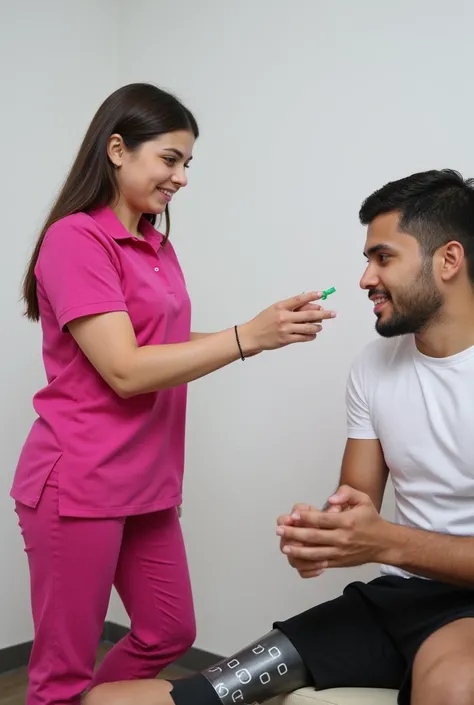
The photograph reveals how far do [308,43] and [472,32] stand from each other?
539mm

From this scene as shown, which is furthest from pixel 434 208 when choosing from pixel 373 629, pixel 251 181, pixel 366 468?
pixel 251 181

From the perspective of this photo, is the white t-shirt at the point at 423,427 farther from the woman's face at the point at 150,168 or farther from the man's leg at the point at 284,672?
the woman's face at the point at 150,168

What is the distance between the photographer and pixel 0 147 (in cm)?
266

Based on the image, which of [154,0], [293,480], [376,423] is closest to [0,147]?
[154,0]

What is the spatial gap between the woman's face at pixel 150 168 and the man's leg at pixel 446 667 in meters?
1.04

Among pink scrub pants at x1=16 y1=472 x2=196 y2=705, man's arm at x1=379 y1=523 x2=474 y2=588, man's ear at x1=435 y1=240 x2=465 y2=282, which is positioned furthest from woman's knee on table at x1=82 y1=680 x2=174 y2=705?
man's ear at x1=435 y1=240 x2=465 y2=282

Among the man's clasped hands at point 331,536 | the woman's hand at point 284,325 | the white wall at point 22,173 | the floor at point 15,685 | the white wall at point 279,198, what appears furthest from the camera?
the white wall at point 22,173

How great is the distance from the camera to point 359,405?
1733mm

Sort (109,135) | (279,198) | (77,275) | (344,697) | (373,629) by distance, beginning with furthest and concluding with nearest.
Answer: (279,198) → (109,135) → (77,275) → (373,629) → (344,697)

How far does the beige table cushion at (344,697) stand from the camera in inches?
52.9

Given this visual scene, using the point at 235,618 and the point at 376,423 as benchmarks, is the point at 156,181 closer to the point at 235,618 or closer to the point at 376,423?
the point at 376,423

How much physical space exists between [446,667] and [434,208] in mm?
887

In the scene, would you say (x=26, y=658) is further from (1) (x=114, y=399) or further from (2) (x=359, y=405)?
(2) (x=359, y=405)

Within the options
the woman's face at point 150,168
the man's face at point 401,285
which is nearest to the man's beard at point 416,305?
the man's face at point 401,285
